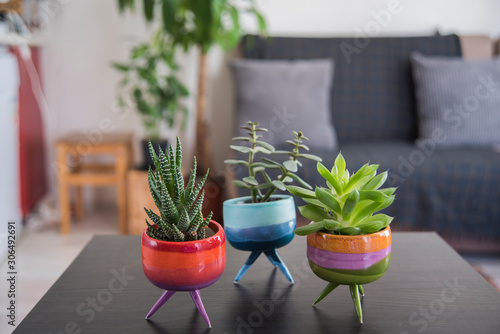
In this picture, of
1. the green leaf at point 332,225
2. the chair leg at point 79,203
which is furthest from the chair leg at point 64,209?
the green leaf at point 332,225

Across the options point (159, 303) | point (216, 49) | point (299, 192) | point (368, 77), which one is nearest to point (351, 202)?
point (299, 192)

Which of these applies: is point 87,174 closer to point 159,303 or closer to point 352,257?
point 159,303

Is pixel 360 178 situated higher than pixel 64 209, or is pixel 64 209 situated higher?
pixel 360 178

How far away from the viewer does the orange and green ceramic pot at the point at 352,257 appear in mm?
771

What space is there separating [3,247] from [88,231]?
1.90 ft

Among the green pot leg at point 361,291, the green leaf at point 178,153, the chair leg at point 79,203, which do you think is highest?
the green leaf at point 178,153

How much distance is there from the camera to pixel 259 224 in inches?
34.7

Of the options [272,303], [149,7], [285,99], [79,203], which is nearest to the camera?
[272,303]

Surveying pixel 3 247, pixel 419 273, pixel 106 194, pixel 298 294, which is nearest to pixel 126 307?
pixel 298 294

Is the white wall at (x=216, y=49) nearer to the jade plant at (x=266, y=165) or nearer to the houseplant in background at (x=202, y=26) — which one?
the houseplant in background at (x=202, y=26)

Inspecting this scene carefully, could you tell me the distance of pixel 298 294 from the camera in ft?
2.90

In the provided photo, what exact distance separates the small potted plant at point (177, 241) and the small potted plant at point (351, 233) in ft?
0.49

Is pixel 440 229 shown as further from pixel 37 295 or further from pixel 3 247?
pixel 3 247

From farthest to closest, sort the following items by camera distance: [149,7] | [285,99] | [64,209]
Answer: [64,209]
[285,99]
[149,7]
